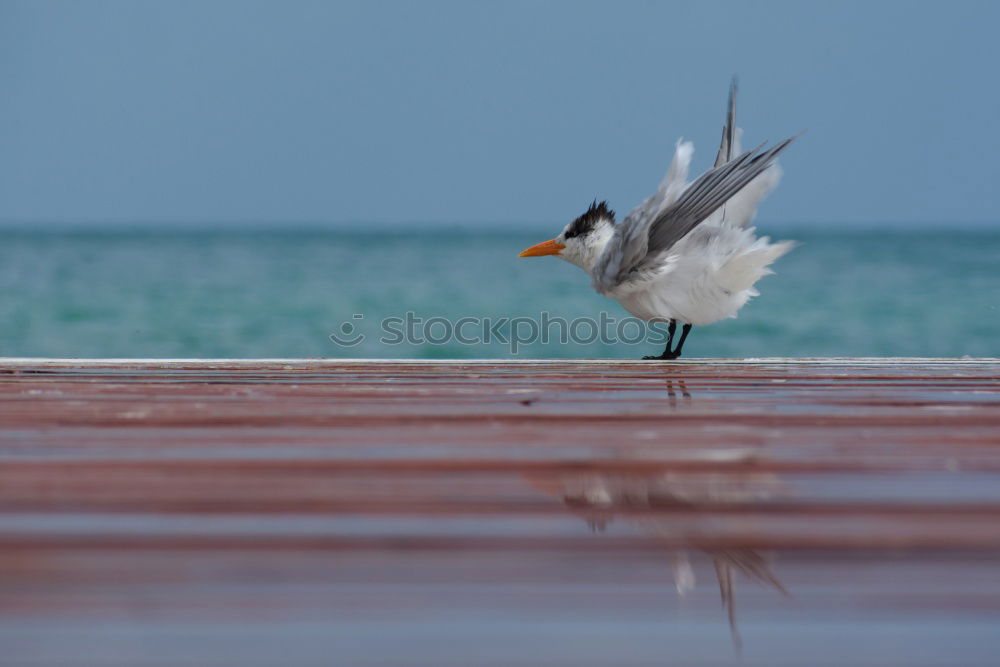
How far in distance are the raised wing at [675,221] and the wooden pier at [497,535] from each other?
1.00 metres

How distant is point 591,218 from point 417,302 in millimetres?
9743

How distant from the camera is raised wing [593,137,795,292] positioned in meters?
2.41

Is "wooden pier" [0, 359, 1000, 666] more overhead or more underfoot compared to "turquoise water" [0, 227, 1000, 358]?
more underfoot

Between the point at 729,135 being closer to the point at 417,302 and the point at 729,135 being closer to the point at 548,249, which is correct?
the point at 548,249

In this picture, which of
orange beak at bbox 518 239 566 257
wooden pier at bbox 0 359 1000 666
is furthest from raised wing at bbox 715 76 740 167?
wooden pier at bbox 0 359 1000 666

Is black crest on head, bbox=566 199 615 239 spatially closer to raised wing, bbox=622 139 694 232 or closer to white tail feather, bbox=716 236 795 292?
raised wing, bbox=622 139 694 232

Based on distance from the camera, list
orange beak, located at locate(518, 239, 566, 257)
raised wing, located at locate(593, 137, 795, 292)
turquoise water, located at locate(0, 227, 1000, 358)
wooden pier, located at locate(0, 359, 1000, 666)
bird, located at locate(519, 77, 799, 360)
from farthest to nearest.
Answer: turquoise water, located at locate(0, 227, 1000, 358) < orange beak, located at locate(518, 239, 566, 257) < bird, located at locate(519, 77, 799, 360) < raised wing, located at locate(593, 137, 795, 292) < wooden pier, located at locate(0, 359, 1000, 666)

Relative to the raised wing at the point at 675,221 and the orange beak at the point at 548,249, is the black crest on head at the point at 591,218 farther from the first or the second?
the raised wing at the point at 675,221

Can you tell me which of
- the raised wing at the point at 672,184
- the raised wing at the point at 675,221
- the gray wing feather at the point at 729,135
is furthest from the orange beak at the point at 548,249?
the gray wing feather at the point at 729,135

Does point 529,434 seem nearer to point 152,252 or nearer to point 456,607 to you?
point 456,607

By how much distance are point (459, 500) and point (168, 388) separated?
3.16 ft

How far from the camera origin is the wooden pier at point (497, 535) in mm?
644

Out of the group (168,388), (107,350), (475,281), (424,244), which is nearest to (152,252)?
(424,244)

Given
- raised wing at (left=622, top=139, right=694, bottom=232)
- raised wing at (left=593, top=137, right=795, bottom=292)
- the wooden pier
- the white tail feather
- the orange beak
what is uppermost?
the orange beak
